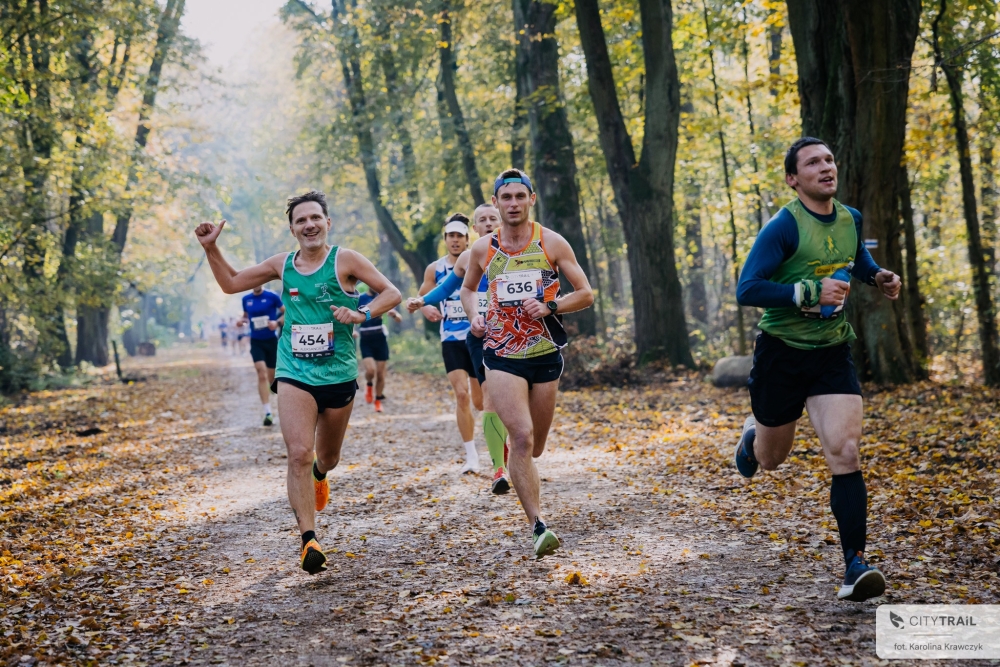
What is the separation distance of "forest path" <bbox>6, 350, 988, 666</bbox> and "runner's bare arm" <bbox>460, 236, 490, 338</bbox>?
1533 millimetres

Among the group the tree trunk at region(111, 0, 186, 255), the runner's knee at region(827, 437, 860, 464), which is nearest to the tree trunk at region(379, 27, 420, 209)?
the tree trunk at region(111, 0, 186, 255)

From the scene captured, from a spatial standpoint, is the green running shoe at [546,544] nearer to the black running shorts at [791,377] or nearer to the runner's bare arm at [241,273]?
the black running shorts at [791,377]

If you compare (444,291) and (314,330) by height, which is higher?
(444,291)

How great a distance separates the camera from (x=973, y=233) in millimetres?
12820

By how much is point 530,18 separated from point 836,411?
52.3ft

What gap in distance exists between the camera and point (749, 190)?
19234mm

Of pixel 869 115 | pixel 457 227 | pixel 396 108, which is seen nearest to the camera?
pixel 457 227

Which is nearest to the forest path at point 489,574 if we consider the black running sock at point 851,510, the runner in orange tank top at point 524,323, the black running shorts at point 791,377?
the black running sock at point 851,510

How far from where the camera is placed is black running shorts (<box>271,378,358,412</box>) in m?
6.03

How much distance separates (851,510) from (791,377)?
0.77m

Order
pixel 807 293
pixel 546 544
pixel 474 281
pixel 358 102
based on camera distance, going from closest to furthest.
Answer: pixel 807 293
pixel 546 544
pixel 474 281
pixel 358 102

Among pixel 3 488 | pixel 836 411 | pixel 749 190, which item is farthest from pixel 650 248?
pixel 836 411

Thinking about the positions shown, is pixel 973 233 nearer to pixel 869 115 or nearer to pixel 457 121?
pixel 869 115

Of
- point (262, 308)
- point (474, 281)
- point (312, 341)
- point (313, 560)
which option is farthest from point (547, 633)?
point (262, 308)
